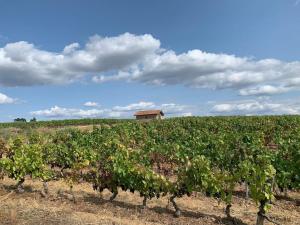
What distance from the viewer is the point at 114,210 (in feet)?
34.3

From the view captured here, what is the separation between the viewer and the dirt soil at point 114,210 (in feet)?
31.2

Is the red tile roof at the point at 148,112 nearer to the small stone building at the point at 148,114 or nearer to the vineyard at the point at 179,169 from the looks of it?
the small stone building at the point at 148,114

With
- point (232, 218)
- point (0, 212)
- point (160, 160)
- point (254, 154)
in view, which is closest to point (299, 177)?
point (254, 154)

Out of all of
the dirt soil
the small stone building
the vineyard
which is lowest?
the dirt soil

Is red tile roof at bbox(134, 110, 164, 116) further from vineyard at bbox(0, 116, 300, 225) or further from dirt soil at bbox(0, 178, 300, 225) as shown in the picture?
dirt soil at bbox(0, 178, 300, 225)

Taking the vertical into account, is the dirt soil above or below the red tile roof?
below

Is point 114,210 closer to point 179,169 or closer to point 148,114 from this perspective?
point 179,169

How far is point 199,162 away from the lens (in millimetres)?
9797

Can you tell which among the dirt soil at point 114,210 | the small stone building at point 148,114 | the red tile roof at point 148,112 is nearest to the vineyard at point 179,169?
the dirt soil at point 114,210

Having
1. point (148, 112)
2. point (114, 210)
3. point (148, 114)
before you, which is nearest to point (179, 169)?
point (114, 210)

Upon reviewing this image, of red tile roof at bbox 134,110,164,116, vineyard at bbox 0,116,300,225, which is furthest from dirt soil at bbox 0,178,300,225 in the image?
red tile roof at bbox 134,110,164,116

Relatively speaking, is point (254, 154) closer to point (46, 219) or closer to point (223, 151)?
point (223, 151)

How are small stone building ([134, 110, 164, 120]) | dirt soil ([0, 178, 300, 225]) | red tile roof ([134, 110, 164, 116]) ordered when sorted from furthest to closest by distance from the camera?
red tile roof ([134, 110, 164, 116]) < small stone building ([134, 110, 164, 120]) < dirt soil ([0, 178, 300, 225])

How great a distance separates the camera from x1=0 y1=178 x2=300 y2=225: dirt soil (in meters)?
9.52
